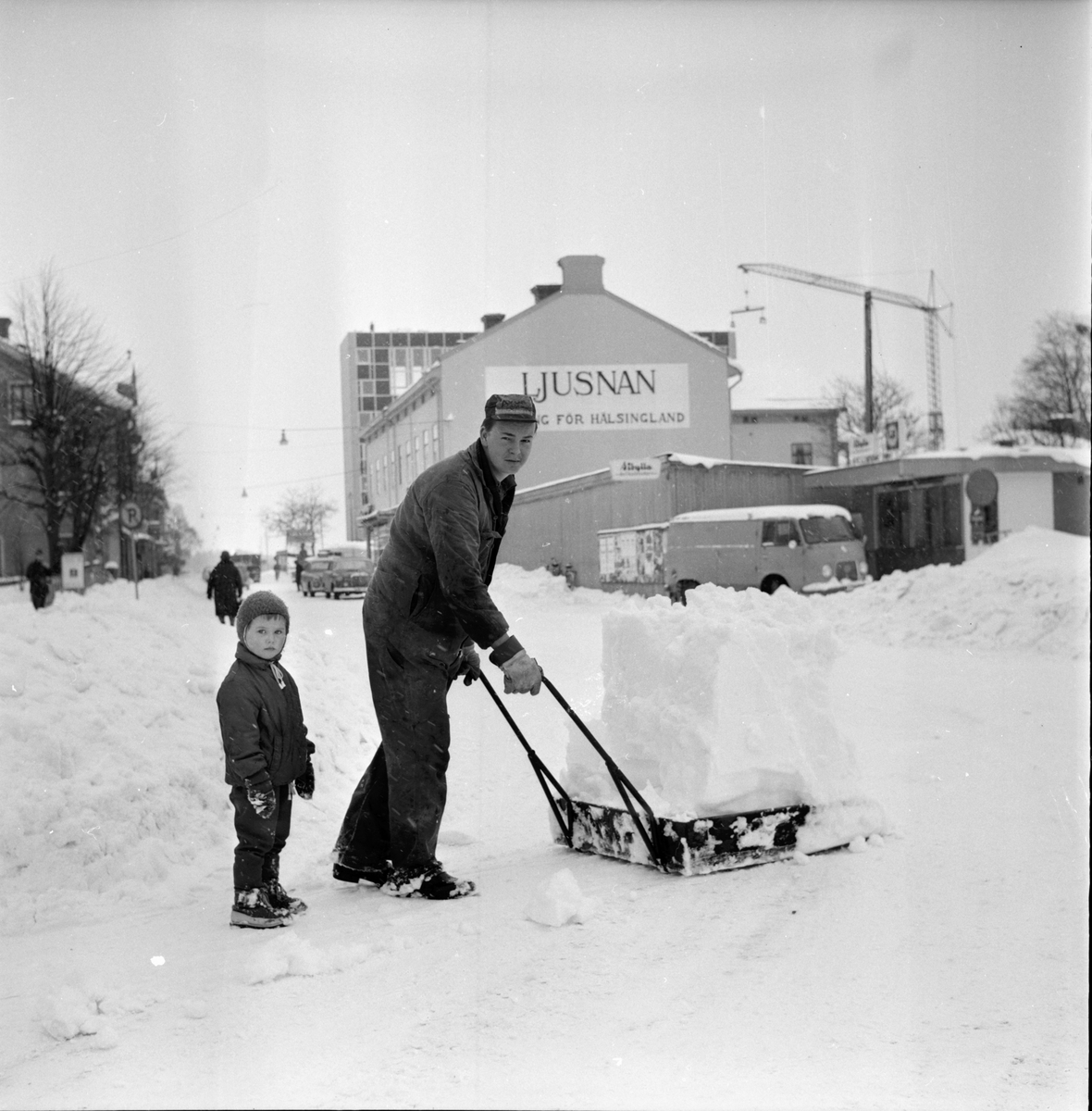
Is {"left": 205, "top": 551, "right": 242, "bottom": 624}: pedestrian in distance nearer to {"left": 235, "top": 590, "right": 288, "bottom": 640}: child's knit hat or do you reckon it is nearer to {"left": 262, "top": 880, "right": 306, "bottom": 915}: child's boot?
{"left": 235, "top": 590, "right": 288, "bottom": 640}: child's knit hat

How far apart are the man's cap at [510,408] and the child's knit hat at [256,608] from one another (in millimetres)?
879

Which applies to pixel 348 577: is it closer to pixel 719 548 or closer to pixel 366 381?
pixel 366 381

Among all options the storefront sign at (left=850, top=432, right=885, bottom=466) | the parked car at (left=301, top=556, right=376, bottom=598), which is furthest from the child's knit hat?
the storefront sign at (left=850, top=432, right=885, bottom=466)

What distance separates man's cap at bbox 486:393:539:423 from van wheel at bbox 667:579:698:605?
1294 millimetres

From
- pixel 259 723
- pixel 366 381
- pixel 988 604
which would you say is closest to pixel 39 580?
pixel 366 381

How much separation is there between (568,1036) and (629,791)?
1.35m

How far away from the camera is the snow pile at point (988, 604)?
5.89m

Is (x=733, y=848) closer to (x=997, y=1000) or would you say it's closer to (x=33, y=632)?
(x=997, y=1000)

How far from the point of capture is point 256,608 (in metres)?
3.30

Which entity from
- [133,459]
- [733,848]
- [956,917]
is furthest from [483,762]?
[956,917]

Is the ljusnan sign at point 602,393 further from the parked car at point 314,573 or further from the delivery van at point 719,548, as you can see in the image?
the parked car at point 314,573

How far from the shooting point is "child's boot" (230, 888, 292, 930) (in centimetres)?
327

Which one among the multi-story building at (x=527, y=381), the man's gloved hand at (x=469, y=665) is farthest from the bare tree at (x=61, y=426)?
the man's gloved hand at (x=469, y=665)

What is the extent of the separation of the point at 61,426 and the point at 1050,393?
4.17m
